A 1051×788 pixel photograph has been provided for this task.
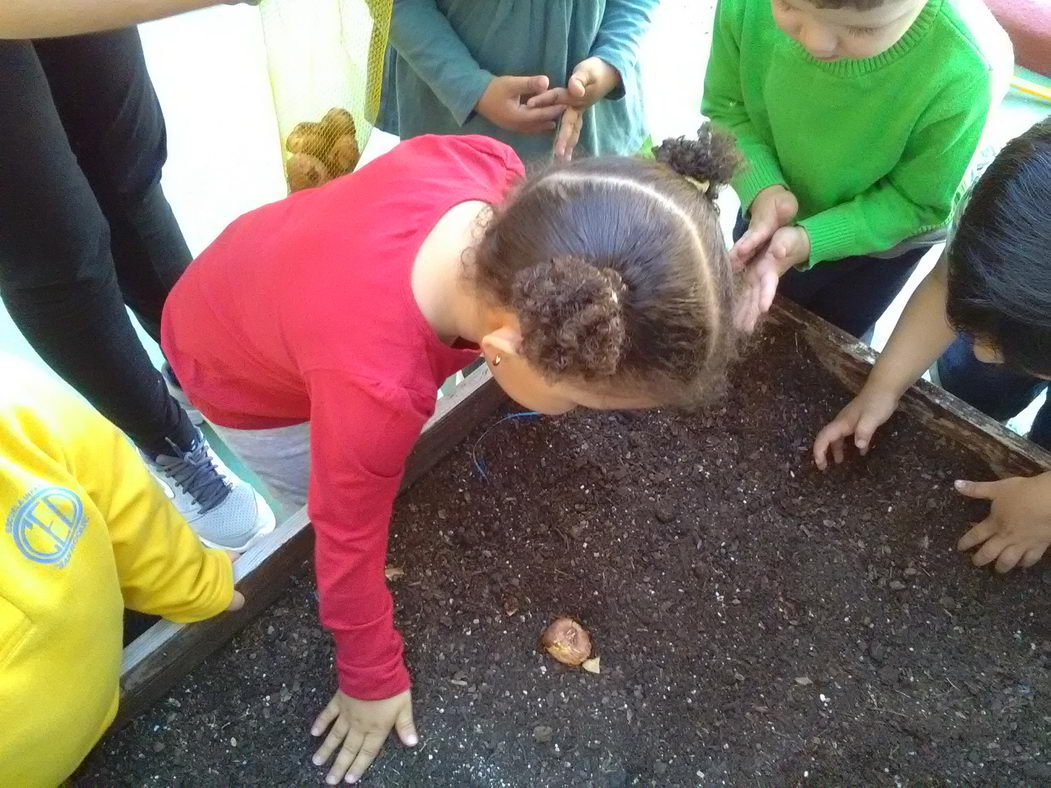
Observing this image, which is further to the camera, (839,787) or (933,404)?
(933,404)

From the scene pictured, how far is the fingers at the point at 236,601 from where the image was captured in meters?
0.89

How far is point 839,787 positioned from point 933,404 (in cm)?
48

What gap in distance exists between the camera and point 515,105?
40.6 inches

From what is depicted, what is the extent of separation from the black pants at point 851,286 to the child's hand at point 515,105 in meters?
0.38

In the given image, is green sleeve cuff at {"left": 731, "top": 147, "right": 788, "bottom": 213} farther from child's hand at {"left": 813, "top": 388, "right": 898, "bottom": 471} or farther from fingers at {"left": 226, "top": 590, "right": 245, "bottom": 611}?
fingers at {"left": 226, "top": 590, "right": 245, "bottom": 611}

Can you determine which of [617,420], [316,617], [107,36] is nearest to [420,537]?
[316,617]

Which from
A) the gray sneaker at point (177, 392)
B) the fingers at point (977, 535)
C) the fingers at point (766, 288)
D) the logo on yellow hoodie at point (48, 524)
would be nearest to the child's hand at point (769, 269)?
the fingers at point (766, 288)

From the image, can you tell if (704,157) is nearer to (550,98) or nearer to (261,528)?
(550,98)

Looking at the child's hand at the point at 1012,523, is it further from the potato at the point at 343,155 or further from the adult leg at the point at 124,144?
the adult leg at the point at 124,144

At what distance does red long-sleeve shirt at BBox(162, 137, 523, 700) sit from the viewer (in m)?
0.67

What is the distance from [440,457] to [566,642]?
29cm

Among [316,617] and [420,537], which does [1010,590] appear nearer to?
[420,537]

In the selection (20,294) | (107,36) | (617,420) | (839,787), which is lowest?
(839,787)

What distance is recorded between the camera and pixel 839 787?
89 centimetres
